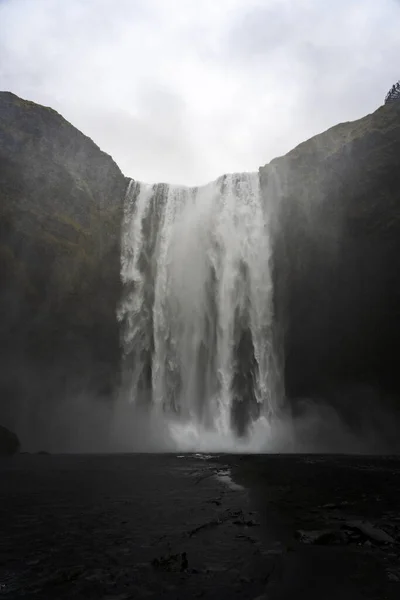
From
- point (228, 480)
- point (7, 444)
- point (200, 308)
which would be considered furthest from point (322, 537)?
point (200, 308)

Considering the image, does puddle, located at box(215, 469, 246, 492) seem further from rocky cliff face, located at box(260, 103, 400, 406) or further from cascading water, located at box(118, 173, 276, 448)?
rocky cliff face, located at box(260, 103, 400, 406)

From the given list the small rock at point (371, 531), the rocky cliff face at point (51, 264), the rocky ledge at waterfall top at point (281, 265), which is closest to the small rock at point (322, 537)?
the small rock at point (371, 531)

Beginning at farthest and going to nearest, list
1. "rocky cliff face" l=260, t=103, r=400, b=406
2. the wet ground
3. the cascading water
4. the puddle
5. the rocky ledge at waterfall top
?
the cascading water, the rocky ledge at waterfall top, "rocky cliff face" l=260, t=103, r=400, b=406, the puddle, the wet ground

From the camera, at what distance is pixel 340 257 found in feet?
82.9

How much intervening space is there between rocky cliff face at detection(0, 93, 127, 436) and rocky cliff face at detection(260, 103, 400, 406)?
40.4 feet

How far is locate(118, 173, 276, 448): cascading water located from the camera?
2528cm

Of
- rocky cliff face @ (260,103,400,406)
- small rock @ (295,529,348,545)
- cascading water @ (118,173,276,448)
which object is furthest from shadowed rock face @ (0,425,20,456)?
small rock @ (295,529,348,545)

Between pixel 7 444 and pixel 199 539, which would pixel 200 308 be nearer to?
pixel 7 444

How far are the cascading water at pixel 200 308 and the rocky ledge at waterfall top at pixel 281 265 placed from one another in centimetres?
138

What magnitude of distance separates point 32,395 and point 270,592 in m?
24.1

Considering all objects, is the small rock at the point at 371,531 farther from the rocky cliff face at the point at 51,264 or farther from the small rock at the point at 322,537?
the rocky cliff face at the point at 51,264

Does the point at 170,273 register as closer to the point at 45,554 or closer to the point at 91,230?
the point at 91,230

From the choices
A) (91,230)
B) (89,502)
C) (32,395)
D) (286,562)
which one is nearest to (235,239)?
(91,230)

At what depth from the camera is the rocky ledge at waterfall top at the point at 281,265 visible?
2434cm
